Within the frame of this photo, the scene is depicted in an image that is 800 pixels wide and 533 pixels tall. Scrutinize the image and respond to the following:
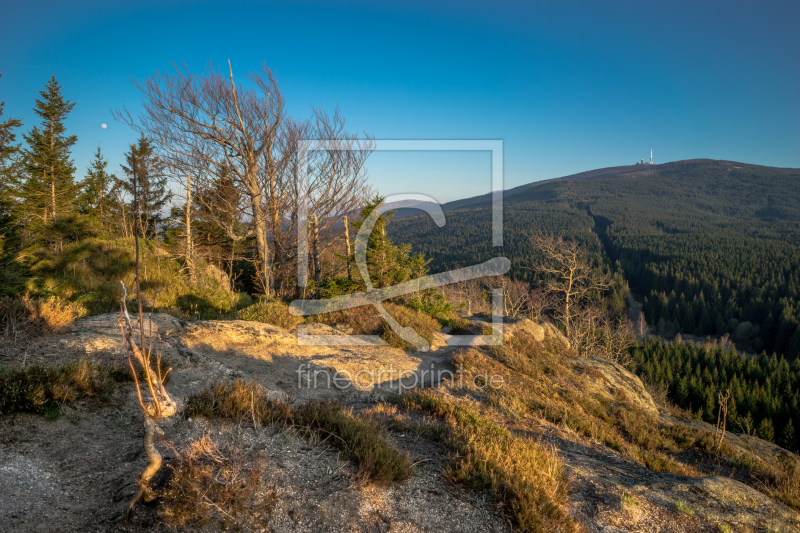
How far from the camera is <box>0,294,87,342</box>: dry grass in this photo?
5.36 meters

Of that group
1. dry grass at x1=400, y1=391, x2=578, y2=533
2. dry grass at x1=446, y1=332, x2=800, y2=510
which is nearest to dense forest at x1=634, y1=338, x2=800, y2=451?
dry grass at x1=446, y1=332, x2=800, y2=510

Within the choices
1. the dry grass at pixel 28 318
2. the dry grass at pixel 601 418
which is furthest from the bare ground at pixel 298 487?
the dry grass at pixel 601 418

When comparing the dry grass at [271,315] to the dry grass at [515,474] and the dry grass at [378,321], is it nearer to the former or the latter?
the dry grass at [378,321]

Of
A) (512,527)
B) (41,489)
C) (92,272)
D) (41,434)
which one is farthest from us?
(92,272)

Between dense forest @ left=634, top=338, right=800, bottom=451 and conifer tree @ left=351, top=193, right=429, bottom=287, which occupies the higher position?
conifer tree @ left=351, top=193, right=429, bottom=287

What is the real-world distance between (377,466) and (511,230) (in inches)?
5562

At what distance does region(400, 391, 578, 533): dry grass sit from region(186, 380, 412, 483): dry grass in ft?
2.37

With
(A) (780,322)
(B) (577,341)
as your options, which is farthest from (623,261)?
(B) (577,341)

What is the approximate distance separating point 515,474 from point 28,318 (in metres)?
7.58

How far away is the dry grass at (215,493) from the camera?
264 cm

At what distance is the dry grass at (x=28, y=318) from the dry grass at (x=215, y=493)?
4506 millimetres

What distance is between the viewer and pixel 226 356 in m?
8.02

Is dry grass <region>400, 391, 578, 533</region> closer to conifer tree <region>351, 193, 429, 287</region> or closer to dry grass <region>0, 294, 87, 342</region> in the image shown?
dry grass <region>0, 294, 87, 342</region>

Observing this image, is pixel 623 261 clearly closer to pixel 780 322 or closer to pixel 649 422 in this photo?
pixel 780 322
